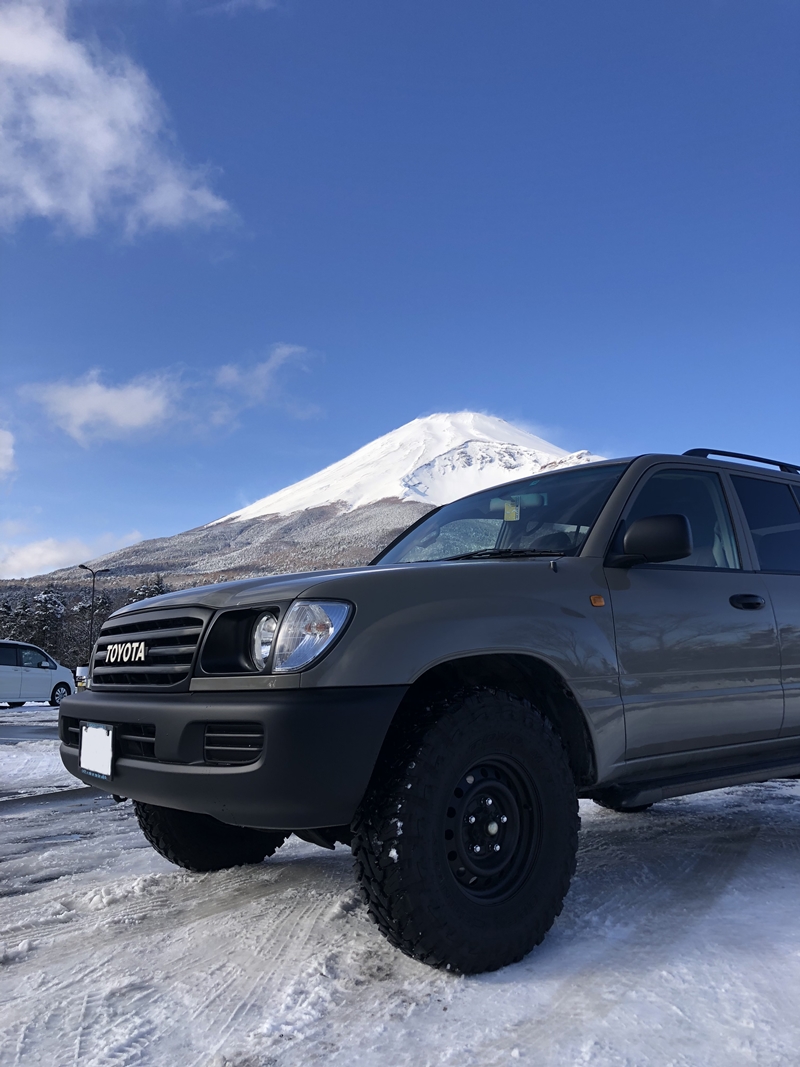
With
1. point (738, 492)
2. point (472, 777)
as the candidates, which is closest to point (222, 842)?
point (472, 777)

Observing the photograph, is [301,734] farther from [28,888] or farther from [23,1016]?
[28,888]

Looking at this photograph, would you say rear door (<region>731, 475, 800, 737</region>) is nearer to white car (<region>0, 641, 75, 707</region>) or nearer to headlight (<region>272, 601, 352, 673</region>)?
headlight (<region>272, 601, 352, 673</region>)

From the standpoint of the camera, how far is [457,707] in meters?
2.38

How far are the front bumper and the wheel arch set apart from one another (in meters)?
0.27

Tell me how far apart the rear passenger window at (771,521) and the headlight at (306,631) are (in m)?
2.42

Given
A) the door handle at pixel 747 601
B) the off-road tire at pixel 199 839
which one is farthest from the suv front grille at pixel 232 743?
the door handle at pixel 747 601

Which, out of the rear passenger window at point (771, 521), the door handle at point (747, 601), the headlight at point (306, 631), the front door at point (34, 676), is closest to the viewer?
the headlight at point (306, 631)

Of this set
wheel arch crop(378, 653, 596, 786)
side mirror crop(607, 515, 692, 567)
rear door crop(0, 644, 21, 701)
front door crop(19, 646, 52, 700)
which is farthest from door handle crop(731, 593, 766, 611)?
front door crop(19, 646, 52, 700)

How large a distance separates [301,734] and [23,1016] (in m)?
1.09

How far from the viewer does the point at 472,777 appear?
240 cm

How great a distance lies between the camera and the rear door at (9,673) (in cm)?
2033

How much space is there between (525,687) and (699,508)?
149 centimetres

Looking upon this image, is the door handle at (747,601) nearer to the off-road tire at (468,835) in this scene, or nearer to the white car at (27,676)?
the off-road tire at (468,835)

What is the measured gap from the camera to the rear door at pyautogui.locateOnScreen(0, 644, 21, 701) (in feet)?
66.7
